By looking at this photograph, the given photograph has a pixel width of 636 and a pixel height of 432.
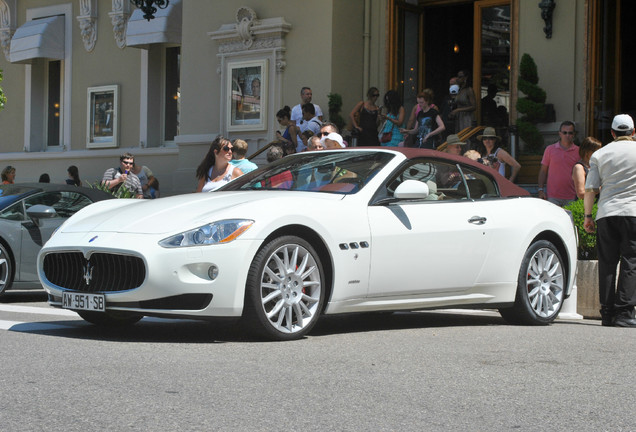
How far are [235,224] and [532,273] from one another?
3.11 meters

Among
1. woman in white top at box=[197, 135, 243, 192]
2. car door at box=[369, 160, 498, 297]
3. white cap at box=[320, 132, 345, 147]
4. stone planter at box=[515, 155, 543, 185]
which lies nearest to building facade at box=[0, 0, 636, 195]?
stone planter at box=[515, 155, 543, 185]

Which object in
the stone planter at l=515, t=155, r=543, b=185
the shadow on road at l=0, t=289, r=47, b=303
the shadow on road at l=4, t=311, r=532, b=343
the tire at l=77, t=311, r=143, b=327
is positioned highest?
the stone planter at l=515, t=155, r=543, b=185

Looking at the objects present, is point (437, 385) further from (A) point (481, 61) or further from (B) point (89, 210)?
(A) point (481, 61)

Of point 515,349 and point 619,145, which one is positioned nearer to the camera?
point 515,349

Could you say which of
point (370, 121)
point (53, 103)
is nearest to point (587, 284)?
point (370, 121)

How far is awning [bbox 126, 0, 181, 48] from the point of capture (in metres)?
24.1

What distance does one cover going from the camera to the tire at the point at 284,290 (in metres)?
7.02

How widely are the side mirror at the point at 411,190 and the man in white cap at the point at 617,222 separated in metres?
2.33

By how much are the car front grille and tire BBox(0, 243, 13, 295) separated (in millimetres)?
3807

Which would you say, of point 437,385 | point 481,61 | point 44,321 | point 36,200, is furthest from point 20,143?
point 437,385

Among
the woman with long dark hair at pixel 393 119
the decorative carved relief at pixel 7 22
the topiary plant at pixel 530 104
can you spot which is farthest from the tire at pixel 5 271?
the decorative carved relief at pixel 7 22

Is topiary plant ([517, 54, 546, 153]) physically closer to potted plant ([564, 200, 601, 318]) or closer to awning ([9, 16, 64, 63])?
potted plant ([564, 200, 601, 318])

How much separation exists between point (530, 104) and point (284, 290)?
1084 cm

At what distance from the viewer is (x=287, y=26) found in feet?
66.4
